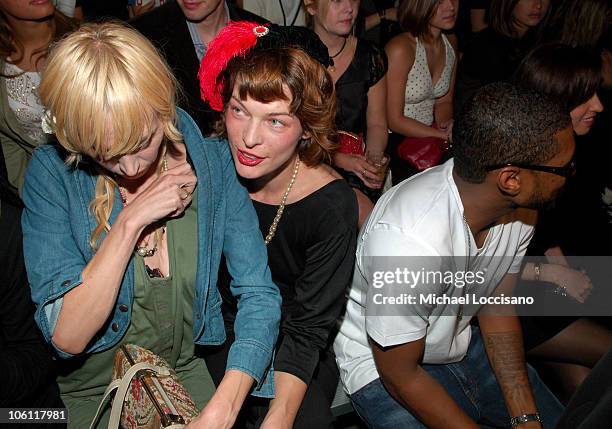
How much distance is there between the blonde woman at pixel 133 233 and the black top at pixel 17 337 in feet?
0.23

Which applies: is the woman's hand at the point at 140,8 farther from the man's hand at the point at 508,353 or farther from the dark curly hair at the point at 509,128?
the man's hand at the point at 508,353

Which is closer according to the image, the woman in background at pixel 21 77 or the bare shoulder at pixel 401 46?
the woman in background at pixel 21 77

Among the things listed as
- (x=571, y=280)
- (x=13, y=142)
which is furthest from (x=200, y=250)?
(x=571, y=280)

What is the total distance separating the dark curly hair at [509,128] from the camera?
1.85 metres

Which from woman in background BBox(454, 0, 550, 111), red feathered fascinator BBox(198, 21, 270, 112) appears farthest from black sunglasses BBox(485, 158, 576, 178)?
woman in background BBox(454, 0, 550, 111)

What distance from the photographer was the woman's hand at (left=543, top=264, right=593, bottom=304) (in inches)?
Result: 104

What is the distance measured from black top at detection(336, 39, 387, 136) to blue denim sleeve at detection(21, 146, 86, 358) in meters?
1.77

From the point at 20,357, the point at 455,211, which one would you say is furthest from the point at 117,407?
the point at 455,211

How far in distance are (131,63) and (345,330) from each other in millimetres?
1179

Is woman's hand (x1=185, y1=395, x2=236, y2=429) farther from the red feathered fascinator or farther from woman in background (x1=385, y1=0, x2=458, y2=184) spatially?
woman in background (x1=385, y1=0, x2=458, y2=184)

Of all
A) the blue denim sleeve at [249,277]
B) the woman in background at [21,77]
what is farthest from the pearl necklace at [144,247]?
the woman in background at [21,77]

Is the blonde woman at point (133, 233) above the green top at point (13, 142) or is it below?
above

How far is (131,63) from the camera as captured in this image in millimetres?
1573

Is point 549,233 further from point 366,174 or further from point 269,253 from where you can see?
point 269,253
